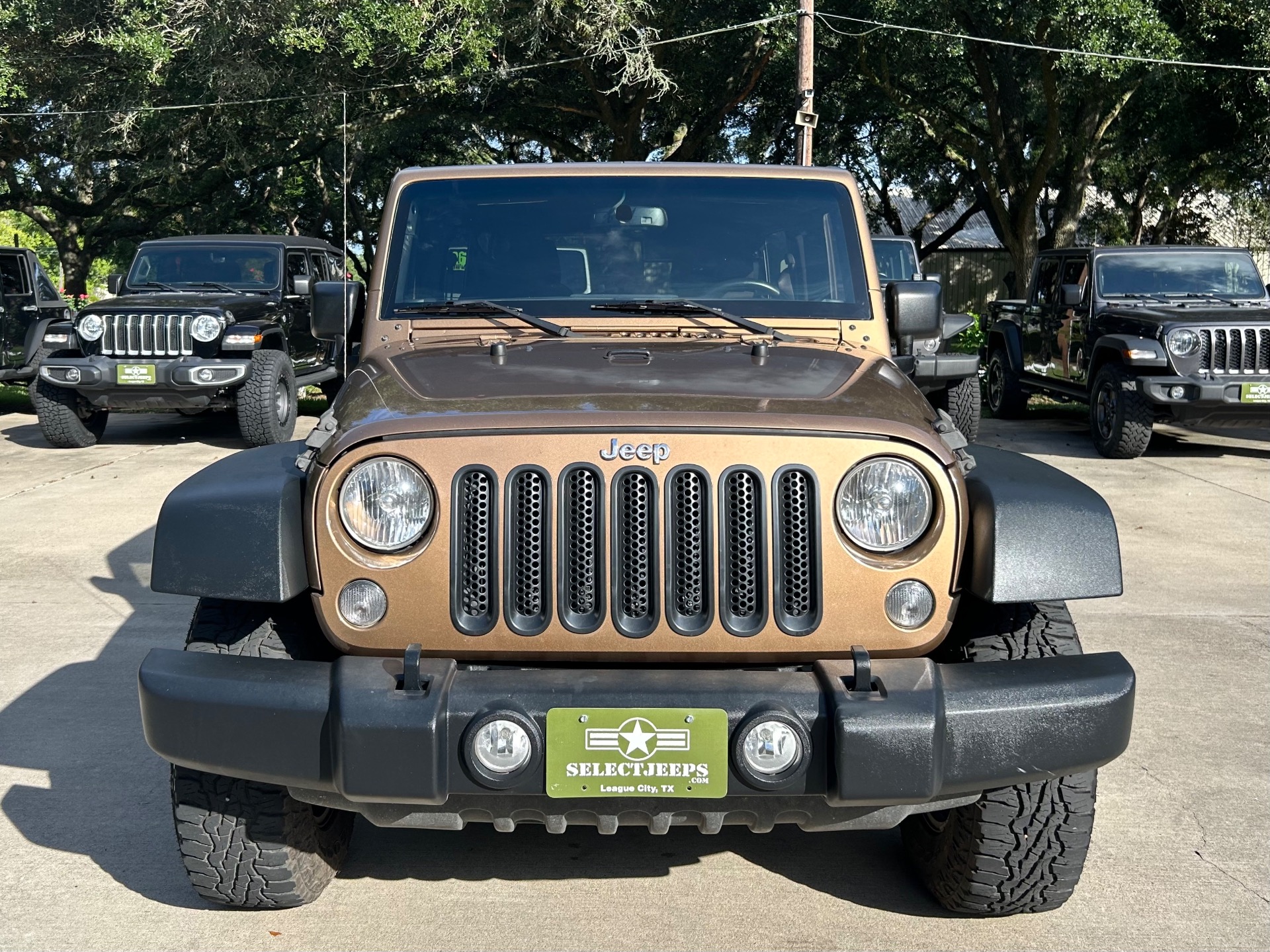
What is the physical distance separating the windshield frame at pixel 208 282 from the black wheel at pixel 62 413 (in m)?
1.17

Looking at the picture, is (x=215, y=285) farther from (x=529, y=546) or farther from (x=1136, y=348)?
(x=529, y=546)

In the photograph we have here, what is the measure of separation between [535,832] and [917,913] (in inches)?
41.7

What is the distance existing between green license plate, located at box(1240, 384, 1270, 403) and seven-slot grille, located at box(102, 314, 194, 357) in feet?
27.0

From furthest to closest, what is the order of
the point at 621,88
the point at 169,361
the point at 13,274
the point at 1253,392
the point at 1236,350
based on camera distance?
the point at 621,88 < the point at 13,274 < the point at 169,361 < the point at 1236,350 < the point at 1253,392

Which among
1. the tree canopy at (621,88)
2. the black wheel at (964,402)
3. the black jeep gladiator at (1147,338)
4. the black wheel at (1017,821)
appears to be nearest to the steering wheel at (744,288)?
the black wheel at (1017,821)

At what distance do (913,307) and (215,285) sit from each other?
9366mm

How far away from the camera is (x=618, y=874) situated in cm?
341

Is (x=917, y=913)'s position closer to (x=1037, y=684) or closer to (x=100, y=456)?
(x=1037, y=684)

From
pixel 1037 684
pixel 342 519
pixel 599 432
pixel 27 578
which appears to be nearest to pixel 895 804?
pixel 1037 684

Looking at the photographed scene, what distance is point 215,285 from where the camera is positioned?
1200 centimetres

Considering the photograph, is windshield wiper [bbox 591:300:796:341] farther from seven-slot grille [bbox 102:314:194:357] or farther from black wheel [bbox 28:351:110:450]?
black wheel [bbox 28:351:110:450]

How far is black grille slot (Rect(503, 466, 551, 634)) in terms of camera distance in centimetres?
269

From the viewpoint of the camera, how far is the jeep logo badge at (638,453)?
8.80ft

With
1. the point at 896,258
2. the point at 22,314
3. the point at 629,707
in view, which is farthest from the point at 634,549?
the point at 22,314
